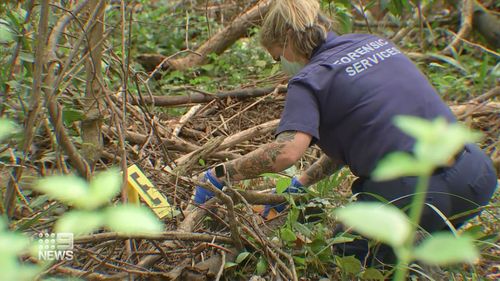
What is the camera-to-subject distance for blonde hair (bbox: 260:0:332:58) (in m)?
2.52

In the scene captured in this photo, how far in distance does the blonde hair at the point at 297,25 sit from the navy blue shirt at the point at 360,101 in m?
0.13

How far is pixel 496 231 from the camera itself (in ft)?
8.64

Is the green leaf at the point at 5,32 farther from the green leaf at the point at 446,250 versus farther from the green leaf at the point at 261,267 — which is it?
the green leaf at the point at 446,250

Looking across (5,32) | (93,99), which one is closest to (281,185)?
(93,99)

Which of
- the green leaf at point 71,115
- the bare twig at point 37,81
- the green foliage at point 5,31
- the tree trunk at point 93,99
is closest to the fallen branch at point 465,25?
the tree trunk at point 93,99

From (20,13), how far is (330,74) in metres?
1.47

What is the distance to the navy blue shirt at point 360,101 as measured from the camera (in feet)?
7.46

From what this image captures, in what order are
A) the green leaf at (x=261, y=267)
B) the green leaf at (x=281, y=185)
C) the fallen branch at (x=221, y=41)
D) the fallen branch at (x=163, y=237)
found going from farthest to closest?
the fallen branch at (x=221, y=41) < the green leaf at (x=281, y=185) < the green leaf at (x=261, y=267) < the fallen branch at (x=163, y=237)

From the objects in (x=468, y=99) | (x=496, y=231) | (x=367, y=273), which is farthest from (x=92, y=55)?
(x=468, y=99)

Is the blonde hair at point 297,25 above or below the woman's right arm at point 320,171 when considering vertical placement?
above

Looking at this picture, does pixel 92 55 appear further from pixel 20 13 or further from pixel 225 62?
pixel 225 62

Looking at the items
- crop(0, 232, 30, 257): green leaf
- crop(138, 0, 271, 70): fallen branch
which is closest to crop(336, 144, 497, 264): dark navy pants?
crop(0, 232, 30, 257): green leaf

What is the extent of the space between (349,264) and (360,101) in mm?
670

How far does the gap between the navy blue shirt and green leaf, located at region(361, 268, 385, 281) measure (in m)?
0.45
